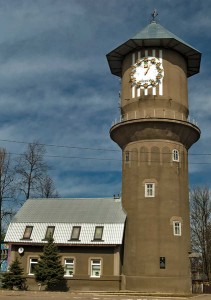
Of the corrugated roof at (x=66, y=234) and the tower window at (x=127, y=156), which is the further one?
the tower window at (x=127, y=156)

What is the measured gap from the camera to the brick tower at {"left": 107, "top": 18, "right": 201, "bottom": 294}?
35312 mm

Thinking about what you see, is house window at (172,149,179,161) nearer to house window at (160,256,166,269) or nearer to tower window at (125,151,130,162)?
tower window at (125,151,130,162)

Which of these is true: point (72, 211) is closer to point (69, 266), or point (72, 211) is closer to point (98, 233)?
point (98, 233)

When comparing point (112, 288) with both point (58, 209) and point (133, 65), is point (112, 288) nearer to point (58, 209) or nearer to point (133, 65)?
point (58, 209)

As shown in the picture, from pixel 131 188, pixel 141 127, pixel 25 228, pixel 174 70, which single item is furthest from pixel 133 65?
pixel 25 228

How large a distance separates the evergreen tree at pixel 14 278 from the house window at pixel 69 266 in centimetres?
350

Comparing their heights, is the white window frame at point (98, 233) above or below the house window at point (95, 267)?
above

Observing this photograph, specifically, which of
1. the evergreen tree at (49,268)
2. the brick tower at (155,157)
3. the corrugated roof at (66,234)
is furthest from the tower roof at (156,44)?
the evergreen tree at (49,268)

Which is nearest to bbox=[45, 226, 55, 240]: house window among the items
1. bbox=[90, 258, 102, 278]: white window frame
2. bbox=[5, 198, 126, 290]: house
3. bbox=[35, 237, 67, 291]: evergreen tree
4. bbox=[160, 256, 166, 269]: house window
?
bbox=[5, 198, 126, 290]: house

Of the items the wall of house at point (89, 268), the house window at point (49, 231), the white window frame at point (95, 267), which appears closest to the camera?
the wall of house at point (89, 268)

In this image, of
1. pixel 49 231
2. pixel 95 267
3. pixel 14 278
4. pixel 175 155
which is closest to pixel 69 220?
pixel 49 231

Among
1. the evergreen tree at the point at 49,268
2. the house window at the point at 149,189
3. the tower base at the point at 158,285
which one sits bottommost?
the tower base at the point at 158,285

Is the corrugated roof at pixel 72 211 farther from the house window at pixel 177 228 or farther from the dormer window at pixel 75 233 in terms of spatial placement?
the house window at pixel 177 228

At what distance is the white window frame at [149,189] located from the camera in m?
36.7
